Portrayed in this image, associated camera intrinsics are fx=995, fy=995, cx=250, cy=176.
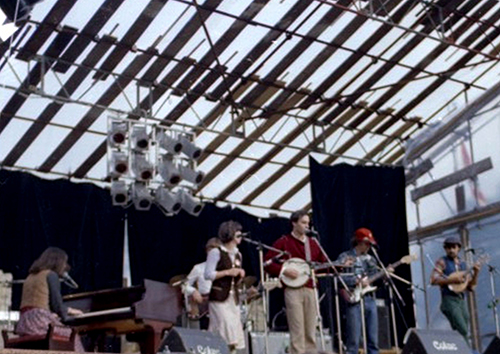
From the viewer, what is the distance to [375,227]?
13.7 metres

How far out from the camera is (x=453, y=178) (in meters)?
13.7

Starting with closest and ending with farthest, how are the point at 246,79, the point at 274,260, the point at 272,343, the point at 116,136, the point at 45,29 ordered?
1. the point at 274,260
2. the point at 272,343
3. the point at 45,29
4. the point at 116,136
5. the point at 246,79

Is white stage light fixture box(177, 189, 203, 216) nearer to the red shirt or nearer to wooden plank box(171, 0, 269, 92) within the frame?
wooden plank box(171, 0, 269, 92)

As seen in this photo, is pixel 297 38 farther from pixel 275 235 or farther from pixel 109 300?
pixel 109 300

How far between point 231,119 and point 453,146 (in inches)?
125

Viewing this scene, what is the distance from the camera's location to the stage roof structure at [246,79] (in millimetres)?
11086

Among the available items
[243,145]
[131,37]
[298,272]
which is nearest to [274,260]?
[298,272]

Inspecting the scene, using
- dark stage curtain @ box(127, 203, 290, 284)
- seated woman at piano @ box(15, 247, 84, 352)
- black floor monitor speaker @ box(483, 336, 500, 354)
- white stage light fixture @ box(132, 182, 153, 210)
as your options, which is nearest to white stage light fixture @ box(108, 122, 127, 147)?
white stage light fixture @ box(132, 182, 153, 210)

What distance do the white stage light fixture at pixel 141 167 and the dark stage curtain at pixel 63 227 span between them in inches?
48.8

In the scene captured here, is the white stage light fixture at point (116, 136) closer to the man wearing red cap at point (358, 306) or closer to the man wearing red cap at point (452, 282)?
the man wearing red cap at point (358, 306)

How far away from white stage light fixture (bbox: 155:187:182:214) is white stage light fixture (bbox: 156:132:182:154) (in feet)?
2.06

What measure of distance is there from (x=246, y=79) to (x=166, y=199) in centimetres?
178

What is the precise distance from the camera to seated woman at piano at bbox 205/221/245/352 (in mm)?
7410

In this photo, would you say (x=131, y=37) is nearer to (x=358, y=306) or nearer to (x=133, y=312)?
(x=358, y=306)
